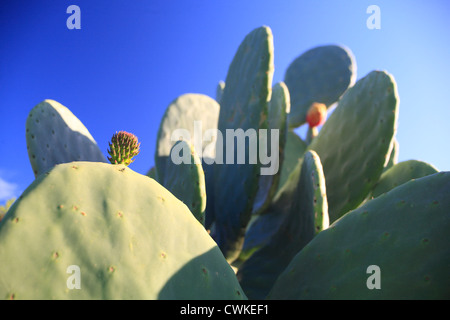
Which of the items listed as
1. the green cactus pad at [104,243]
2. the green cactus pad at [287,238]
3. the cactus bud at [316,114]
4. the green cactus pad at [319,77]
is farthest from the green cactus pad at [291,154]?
the green cactus pad at [104,243]

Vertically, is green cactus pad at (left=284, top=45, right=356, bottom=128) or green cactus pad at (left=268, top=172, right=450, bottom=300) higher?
green cactus pad at (left=284, top=45, right=356, bottom=128)

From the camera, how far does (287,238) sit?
66.9 inches

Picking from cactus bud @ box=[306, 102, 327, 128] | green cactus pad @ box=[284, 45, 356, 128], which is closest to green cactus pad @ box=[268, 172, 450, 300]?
cactus bud @ box=[306, 102, 327, 128]

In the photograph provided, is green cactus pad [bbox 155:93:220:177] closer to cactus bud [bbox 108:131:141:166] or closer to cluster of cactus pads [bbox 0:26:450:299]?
cluster of cactus pads [bbox 0:26:450:299]

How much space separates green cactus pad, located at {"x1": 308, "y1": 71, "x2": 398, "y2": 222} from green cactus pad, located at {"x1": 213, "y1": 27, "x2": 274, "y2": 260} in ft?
1.52

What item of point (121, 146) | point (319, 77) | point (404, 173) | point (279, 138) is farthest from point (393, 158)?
point (121, 146)

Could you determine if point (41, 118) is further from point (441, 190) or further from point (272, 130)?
point (441, 190)

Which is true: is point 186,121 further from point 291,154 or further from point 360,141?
point 291,154

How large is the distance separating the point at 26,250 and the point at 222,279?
0.40 metres

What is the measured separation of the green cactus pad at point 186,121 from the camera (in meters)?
2.02

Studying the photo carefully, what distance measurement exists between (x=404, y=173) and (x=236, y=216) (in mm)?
982

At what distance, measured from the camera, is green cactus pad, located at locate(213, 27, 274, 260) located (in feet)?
5.17

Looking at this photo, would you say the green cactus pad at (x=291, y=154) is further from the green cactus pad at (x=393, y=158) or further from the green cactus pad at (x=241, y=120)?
the green cactus pad at (x=241, y=120)

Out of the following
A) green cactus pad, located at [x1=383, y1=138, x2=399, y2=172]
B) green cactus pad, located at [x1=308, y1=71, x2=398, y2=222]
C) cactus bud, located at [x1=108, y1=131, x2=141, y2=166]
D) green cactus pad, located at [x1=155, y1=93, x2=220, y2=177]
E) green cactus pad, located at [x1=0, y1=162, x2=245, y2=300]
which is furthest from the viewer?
green cactus pad, located at [x1=383, y1=138, x2=399, y2=172]
